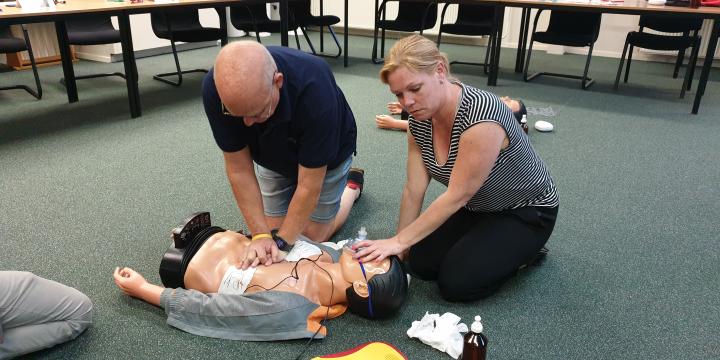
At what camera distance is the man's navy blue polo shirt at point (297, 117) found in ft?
4.49

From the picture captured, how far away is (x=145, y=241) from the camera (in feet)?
6.28

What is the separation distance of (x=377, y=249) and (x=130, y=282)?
75 cm

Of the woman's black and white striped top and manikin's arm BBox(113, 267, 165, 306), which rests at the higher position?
the woman's black and white striped top

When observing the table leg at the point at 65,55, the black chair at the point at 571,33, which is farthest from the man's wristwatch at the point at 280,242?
the black chair at the point at 571,33

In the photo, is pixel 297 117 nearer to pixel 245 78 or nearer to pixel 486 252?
pixel 245 78

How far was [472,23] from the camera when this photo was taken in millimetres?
5066

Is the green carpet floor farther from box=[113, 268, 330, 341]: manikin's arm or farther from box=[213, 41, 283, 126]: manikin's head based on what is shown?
box=[213, 41, 283, 126]: manikin's head

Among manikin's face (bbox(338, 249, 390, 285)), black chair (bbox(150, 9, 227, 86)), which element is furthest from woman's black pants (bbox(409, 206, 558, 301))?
black chair (bbox(150, 9, 227, 86))

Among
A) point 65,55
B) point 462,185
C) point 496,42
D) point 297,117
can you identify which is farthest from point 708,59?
point 65,55

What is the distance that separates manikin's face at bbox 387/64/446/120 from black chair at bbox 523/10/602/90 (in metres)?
3.46

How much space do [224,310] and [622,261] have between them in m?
1.40

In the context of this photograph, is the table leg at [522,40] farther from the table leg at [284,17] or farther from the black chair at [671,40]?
the table leg at [284,17]

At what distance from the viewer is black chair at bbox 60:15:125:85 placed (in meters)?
4.00

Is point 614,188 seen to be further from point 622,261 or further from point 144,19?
point 144,19
